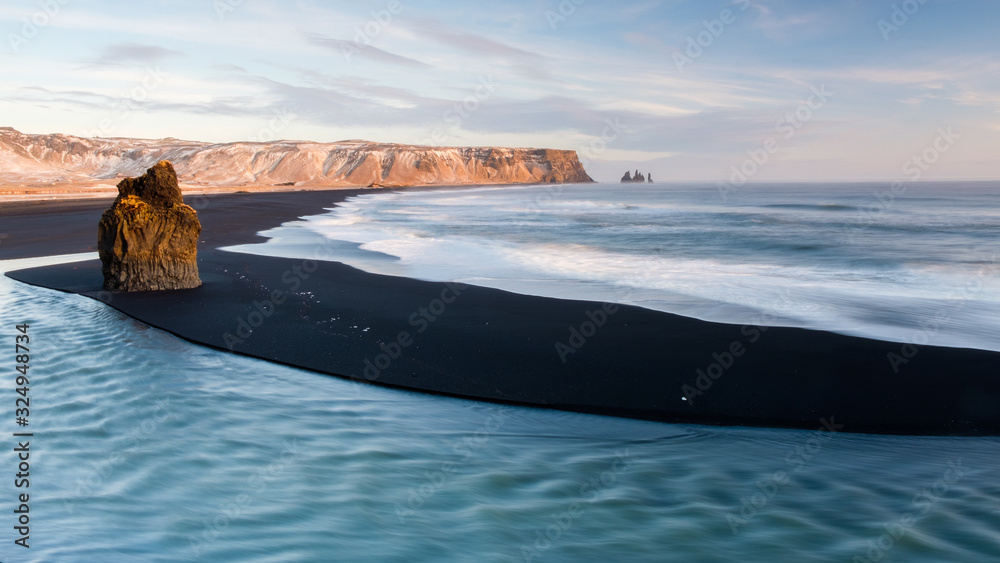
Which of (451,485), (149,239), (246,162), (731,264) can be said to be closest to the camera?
(451,485)

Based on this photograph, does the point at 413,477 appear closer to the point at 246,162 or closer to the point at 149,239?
the point at 149,239

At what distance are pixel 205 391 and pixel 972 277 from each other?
593 inches

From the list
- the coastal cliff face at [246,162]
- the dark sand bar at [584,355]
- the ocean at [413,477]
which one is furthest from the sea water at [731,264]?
the coastal cliff face at [246,162]

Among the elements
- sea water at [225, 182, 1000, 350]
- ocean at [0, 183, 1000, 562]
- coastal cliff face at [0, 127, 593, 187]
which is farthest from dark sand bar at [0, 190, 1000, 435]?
coastal cliff face at [0, 127, 593, 187]

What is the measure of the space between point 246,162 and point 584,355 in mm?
146834

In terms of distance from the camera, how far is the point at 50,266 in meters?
11.9

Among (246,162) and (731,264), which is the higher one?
(246,162)

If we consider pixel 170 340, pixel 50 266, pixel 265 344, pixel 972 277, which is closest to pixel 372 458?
pixel 265 344

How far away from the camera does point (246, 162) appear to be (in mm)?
139750

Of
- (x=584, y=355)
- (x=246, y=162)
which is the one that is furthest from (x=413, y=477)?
(x=246, y=162)

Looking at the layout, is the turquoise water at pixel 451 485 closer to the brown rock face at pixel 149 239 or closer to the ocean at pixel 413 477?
the ocean at pixel 413 477

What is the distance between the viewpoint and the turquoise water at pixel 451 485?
3.68 meters

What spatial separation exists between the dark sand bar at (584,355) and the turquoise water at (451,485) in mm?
314

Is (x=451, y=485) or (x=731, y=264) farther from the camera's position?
(x=731, y=264)
